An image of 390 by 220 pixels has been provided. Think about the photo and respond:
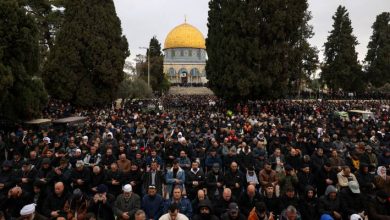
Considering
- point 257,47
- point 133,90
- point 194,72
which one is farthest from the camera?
point 194,72

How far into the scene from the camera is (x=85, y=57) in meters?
25.0

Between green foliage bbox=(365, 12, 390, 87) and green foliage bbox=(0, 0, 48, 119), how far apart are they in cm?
4008

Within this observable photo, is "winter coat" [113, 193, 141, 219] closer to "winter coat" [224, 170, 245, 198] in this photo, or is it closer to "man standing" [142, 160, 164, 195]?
"man standing" [142, 160, 164, 195]

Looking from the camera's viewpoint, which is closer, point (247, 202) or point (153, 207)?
point (153, 207)

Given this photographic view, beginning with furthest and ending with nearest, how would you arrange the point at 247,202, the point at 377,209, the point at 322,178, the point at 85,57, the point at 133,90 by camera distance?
the point at 133,90, the point at 85,57, the point at 322,178, the point at 247,202, the point at 377,209

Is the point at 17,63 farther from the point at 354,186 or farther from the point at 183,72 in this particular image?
the point at 183,72

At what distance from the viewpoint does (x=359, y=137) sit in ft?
42.6

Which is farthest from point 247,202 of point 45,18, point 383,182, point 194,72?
→ point 194,72

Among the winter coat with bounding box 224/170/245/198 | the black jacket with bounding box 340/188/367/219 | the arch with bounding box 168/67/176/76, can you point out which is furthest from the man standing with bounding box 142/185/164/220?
the arch with bounding box 168/67/176/76

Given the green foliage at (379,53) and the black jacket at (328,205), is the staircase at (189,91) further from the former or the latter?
the black jacket at (328,205)

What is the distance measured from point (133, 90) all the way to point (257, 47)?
16031 millimetres

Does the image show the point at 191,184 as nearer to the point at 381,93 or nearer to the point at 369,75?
the point at 381,93

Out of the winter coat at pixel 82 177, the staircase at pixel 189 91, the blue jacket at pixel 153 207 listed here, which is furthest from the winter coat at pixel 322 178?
the staircase at pixel 189 91

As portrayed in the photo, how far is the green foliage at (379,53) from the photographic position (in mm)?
42375
